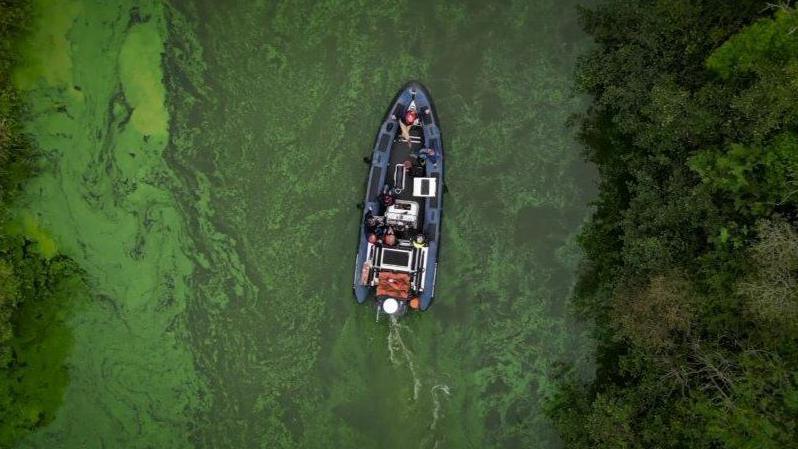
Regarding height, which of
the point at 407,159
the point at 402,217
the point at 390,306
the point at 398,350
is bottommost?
the point at 398,350

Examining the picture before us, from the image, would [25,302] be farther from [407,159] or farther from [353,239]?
[407,159]

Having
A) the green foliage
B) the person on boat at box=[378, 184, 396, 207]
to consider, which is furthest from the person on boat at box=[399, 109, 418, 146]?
the green foliage

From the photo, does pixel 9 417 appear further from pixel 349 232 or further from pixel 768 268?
pixel 768 268

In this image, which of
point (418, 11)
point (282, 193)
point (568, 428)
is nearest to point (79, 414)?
point (282, 193)

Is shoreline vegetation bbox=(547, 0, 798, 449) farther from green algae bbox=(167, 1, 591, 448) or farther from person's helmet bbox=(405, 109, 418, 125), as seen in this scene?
person's helmet bbox=(405, 109, 418, 125)

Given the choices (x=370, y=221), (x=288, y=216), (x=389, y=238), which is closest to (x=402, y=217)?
(x=389, y=238)

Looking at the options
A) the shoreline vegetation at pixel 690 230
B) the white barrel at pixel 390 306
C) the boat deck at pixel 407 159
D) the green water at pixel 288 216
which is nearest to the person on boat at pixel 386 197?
the boat deck at pixel 407 159
